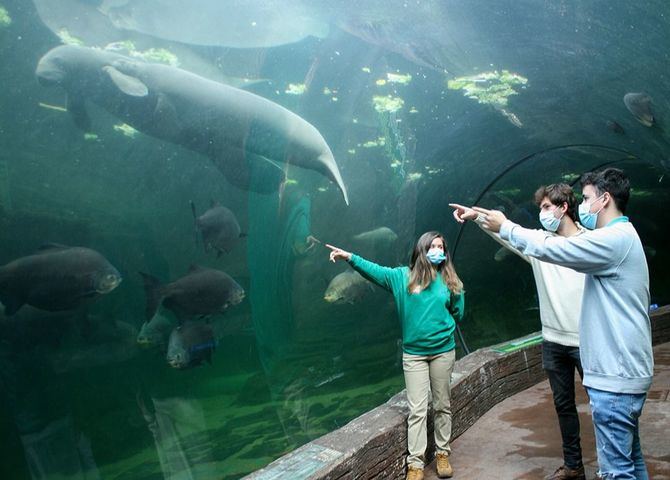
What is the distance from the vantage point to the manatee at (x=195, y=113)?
5.43 metres

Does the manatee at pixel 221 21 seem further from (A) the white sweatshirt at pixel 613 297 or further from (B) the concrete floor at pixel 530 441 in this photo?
(A) the white sweatshirt at pixel 613 297

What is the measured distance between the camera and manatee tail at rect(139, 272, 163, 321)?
17.6 ft

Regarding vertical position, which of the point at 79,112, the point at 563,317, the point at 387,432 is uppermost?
the point at 79,112

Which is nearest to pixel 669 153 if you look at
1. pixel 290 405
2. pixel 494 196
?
pixel 494 196

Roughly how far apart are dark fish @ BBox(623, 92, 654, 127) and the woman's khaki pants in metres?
4.71

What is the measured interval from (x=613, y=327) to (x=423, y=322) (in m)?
1.41

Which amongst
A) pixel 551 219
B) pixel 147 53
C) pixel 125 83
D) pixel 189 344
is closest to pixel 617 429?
pixel 551 219

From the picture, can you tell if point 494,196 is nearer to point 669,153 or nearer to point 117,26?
point 669,153

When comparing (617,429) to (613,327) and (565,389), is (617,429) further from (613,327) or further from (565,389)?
(565,389)

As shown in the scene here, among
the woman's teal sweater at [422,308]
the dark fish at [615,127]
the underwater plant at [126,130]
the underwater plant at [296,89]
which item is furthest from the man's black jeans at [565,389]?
the dark fish at [615,127]

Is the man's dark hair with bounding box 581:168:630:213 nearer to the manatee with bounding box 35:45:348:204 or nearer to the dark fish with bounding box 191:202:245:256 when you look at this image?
the dark fish with bounding box 191:202:245:256

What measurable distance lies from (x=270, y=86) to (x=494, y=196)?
5.24m

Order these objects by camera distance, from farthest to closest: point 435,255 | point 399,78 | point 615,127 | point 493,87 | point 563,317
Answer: point 399,78 < point 615,127 < point 493,87 < point 435,255 < point 563,317

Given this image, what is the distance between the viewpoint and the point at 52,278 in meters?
4.21
